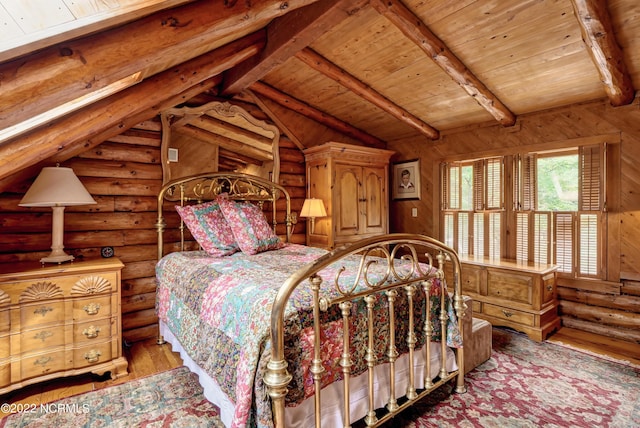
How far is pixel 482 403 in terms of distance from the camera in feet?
6.98

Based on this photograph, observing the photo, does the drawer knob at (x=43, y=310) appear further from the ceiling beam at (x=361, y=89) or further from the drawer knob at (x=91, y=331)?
the ceiling beam at (x=361, y=89)

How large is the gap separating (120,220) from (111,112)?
1288mm

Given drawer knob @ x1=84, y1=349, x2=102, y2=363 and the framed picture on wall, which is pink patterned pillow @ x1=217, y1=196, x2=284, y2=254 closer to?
drawer knob @ x1=84, y1=349, x2=102, y2=363

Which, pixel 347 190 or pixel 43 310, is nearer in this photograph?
pixel 43 310

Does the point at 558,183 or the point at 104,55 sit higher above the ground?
the point at 104,55

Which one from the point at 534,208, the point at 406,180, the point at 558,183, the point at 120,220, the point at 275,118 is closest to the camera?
the point at 120,220

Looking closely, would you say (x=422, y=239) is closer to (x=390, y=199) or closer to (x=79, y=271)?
(x=79, y=271)

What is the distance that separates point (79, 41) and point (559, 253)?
441 cm

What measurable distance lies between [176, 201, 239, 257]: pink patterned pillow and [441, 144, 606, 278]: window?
2.99 metres

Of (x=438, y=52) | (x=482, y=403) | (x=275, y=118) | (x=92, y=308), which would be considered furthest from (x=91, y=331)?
(x=438, y=52)

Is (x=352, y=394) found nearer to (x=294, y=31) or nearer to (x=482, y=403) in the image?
(x=482, y=403)

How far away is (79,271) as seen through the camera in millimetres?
2389

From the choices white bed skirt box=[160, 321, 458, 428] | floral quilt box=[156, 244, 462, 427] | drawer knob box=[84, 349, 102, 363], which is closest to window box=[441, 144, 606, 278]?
floral quilt box=[156, 244, 462, 427]

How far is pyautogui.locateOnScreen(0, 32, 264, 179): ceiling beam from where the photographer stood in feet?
6.32
